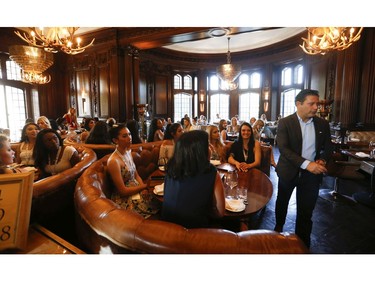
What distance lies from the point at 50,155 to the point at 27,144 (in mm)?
800

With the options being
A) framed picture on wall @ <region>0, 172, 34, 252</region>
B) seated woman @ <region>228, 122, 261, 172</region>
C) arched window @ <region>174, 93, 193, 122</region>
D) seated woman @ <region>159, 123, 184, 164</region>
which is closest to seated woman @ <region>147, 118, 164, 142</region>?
seated woman @ <region>159, 123, 184, 164</region>

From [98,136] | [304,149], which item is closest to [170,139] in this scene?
[98,136]

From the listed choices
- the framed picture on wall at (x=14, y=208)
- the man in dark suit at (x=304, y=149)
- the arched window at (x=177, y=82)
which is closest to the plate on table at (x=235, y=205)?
the man in dark suit at (x=304, y=149)

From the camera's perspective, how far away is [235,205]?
1.59 m

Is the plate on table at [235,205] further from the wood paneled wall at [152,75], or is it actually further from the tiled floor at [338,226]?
the wood paneled wall at [152,75]

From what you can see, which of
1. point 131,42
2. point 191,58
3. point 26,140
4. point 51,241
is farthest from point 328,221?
point 191,58

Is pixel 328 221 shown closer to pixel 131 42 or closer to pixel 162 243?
pixel 162 243

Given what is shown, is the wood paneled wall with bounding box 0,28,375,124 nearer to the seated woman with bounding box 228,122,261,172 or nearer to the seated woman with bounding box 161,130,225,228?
the seated woman with bounding box 228,122,261,172

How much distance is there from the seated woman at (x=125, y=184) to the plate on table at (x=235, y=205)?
754 millimetres

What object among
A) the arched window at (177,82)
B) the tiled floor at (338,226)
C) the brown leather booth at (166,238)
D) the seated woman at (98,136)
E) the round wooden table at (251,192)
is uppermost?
the arched window at (177,82)

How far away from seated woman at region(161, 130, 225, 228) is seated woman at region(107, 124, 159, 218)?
24.4 inches

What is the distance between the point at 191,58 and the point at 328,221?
10615mm

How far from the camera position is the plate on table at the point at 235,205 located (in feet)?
5.11
